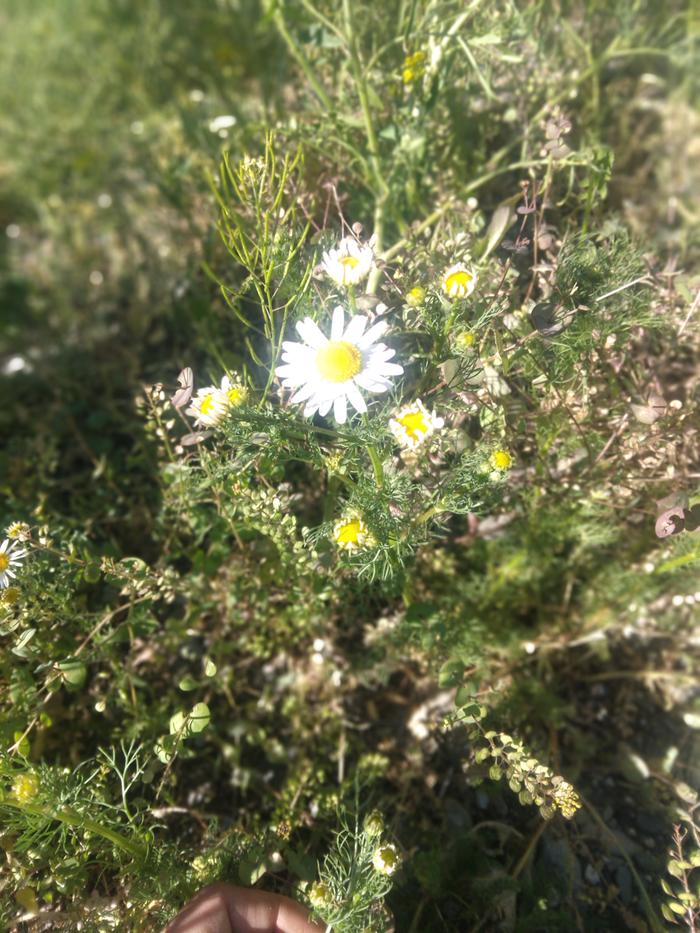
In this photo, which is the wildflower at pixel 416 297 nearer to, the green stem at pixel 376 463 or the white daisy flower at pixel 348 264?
the white daisy flower at pixel 348 264

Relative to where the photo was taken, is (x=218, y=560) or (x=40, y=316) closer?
(x=218, y=560)

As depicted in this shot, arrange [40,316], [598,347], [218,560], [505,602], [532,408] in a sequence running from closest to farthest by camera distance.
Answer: [598,347], [532,408], [218,560], [505,602], [40,316]

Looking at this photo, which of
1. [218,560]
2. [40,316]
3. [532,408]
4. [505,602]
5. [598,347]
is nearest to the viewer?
[598,347]

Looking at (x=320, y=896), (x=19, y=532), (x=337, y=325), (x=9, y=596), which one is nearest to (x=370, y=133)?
(x=337, y=325)

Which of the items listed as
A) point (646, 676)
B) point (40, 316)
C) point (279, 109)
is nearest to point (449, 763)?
point (646, 676)

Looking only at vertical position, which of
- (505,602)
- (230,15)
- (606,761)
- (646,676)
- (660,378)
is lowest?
(606,761)

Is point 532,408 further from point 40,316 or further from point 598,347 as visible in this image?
point 40,316

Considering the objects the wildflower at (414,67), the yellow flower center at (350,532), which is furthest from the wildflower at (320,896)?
the wildflower at (414,67)

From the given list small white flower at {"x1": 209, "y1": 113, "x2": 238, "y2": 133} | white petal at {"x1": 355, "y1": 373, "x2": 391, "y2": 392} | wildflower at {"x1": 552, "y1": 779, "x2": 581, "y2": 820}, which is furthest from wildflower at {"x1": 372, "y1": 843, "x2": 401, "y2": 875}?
small white flower at {"x1": 209, "y1": 113, "x2": 238, "y2": 133}

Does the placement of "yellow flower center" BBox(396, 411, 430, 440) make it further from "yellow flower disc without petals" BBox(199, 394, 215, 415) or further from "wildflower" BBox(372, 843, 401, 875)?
"wildflower" BBox(372, 843, 401, 875)
